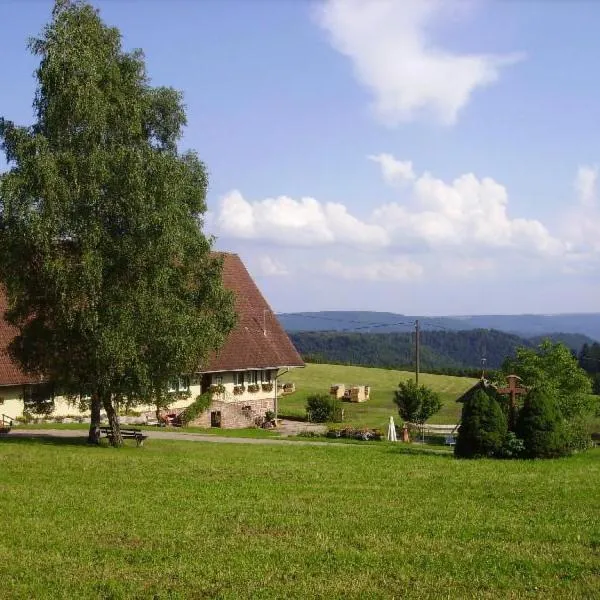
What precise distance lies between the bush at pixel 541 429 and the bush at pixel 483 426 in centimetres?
69

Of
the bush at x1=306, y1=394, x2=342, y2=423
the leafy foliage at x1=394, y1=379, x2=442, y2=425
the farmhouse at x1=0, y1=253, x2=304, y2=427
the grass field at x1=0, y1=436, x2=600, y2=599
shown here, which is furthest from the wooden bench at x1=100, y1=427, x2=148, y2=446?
the bush at x1=306, y1=394, x2=342, y2=423

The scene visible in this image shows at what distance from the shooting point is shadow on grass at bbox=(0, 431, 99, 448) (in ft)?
84.2

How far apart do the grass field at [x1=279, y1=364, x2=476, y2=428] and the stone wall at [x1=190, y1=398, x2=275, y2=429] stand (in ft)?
14.0

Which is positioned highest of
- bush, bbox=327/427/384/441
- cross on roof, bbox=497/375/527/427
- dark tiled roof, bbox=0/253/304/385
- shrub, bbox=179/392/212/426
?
dark tiled roof, bbox=0/253/304/385

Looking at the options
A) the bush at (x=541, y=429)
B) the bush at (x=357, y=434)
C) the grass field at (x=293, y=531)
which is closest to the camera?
the grass field at (x=293, y=531)

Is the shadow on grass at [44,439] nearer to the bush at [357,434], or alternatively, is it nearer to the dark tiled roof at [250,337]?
the bush at [357,434]

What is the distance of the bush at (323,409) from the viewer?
156 feet

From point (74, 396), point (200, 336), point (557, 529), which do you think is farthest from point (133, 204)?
point (557, 529)

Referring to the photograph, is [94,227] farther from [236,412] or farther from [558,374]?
[558,374]

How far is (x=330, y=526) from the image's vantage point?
12172mm

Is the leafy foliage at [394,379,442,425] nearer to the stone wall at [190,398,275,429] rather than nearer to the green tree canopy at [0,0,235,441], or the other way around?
the stone wall at [190,398,275,429]

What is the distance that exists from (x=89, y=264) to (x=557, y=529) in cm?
1611

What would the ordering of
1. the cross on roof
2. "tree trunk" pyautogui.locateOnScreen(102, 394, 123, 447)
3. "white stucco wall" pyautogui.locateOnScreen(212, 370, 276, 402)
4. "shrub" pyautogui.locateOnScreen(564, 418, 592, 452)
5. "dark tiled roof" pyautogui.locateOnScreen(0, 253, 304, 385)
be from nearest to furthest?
"shrub" pyautogui.locateOnScreen(564, 418, 592, 452) → the cross on roof → "tree trunk" pyautogui.locateOnScreen(102, 394, 123, 447) → "white stucco wall" pyautogui.locateOnScreen(212, 370, 276, 402) → "dark tiled roof" pyautogui.locateOnScreen(0, 253, 304, 385)

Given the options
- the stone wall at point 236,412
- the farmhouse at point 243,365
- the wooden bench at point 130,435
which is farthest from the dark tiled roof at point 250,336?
the wooden bench at point 130,435
